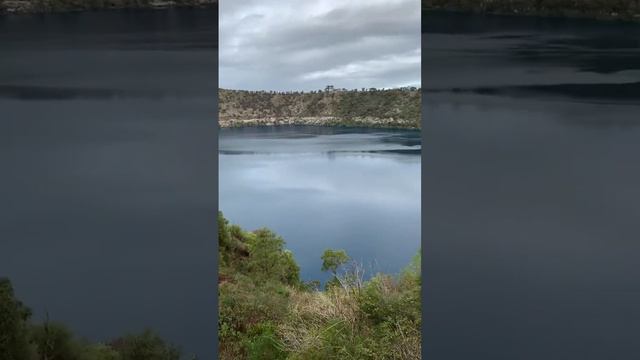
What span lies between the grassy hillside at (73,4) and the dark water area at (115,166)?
0.07 metres

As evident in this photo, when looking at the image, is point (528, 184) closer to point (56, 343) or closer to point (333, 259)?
point (333, 259)

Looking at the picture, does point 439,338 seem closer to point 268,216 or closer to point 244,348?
point 244,348

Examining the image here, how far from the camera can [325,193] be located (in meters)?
5.49

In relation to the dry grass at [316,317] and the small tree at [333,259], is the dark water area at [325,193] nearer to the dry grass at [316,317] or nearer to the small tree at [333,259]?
the small tree at [333,259]

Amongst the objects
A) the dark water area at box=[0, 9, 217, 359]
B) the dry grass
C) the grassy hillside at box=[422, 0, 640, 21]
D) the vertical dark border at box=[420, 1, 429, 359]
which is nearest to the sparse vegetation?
the dark water area at box=[0, 9, 217, 359]

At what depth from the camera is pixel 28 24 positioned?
4375mm

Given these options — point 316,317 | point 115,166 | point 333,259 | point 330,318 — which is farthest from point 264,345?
point 115,166

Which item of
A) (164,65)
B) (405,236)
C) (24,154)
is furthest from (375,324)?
(24,154)

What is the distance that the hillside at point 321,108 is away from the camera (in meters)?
6.19

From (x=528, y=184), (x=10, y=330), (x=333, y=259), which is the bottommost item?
(x=333, y=259)

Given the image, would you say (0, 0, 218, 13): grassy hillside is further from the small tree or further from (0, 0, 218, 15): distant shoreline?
the small tree

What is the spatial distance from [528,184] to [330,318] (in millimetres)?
2145

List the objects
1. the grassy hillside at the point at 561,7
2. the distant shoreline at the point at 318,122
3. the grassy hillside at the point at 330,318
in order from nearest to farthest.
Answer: the grassy hillside at the point at 561,7 < the grassy hillside at the point at 330,318 < the distant shoreline at the point at 318,122

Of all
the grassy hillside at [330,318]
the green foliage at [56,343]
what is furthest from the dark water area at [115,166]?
the grassy hillside at [330,318]
